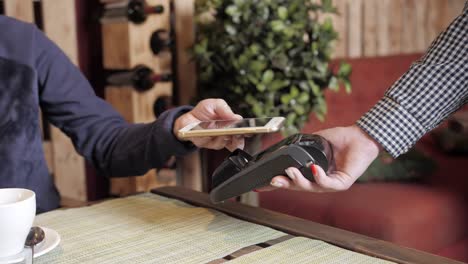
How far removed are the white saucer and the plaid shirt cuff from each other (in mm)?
655

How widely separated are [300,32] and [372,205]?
2.33 ft

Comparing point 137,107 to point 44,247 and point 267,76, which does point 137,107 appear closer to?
point 267,76

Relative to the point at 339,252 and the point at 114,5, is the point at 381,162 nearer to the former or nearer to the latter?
the point at 114,5

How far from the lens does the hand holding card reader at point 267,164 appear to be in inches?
37.8

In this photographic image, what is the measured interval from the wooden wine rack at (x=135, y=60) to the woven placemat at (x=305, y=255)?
1.51 meters

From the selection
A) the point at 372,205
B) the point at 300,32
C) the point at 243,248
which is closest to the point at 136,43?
the point at 300,32

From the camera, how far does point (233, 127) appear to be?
3.29 feet

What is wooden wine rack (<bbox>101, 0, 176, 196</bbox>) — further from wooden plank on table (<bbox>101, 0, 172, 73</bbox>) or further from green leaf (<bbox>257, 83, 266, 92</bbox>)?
green leaf (<bbox>257, 83, 266, 92</bbox>)

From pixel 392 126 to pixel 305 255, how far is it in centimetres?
46

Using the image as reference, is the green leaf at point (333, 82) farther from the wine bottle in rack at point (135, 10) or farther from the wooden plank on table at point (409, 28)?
the wooden plank on table at point (409, 28)

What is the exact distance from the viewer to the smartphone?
967 millimetres

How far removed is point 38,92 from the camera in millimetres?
1455

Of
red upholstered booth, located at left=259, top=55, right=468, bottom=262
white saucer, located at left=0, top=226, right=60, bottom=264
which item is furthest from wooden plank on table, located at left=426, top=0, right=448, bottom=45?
white saucer, located at left=0, top=226, right=60, bottom=264

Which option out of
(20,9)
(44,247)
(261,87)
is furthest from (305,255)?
(20,9)
